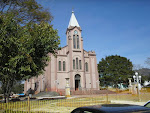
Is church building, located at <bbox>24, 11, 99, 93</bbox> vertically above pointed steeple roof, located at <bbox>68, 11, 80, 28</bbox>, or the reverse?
pointed steeple roof, located at <bbox>68, 11, 80, 28</bbox>

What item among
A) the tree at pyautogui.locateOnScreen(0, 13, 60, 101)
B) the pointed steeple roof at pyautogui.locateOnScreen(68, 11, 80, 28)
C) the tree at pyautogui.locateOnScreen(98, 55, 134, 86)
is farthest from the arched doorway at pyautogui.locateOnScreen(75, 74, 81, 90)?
the tree at pyautogui.locateOnScreen(0, 13, 60, 101)

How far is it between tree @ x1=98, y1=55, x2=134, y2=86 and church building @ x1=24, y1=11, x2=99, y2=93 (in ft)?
40.9

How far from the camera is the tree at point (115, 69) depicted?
160 ft

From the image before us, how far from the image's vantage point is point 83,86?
3578cm

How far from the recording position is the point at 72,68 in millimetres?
35781

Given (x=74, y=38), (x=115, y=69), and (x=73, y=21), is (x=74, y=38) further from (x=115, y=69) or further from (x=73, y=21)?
(x=115, y=69)

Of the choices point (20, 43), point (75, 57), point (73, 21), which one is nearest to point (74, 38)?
point (75, 57)

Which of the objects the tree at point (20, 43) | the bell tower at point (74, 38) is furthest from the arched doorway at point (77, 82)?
the tree at point (20, 43)

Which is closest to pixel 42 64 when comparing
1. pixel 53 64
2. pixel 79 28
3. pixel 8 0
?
pixel 8 0

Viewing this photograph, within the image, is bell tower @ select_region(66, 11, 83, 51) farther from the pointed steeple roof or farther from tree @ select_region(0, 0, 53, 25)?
tree @ select_region(0, 0, 53, 25)

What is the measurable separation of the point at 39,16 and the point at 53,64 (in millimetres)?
19658

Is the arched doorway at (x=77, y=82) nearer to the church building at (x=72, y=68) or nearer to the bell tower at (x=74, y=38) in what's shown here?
the church building at (x=72, y=68)

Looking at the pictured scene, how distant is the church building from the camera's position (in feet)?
118

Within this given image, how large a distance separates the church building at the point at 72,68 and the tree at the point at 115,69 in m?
12.5
